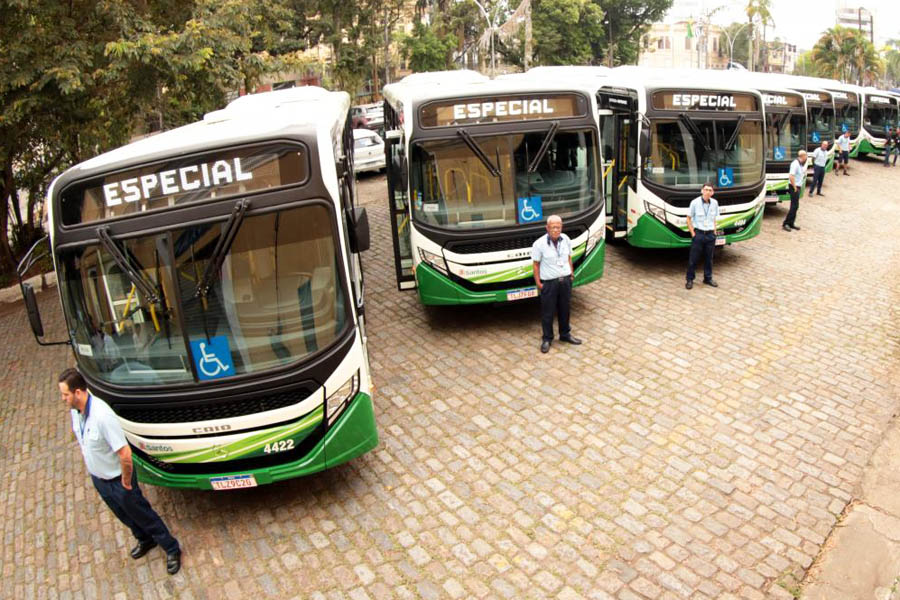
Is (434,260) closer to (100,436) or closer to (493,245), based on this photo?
(493,245)

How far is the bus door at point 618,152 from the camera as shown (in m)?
11.4

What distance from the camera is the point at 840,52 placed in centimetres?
5722

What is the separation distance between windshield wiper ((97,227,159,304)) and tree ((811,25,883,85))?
2492 inches

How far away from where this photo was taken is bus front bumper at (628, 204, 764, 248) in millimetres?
11125

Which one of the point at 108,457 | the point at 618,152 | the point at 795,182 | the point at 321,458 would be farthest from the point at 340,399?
the point at 795,182

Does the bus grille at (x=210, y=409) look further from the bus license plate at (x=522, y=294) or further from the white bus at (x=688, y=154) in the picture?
the white bus at (x=688, y=154)

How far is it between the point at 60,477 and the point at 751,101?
1109 cm

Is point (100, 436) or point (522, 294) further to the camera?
point (522, 294)

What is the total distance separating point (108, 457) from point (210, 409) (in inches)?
29.6

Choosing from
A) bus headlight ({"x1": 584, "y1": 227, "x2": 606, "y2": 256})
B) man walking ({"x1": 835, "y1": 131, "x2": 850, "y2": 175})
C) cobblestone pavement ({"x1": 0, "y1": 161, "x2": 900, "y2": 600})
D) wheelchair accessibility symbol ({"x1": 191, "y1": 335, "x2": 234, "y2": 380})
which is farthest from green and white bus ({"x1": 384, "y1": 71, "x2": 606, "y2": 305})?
man walking ({"x1": 835, "y1": 131, "x2": 850, "y2": 175})

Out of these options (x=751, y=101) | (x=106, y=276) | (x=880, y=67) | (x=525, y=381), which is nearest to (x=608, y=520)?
(x=525, y=381)

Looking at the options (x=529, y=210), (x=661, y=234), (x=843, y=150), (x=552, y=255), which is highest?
(x=529, y=210)

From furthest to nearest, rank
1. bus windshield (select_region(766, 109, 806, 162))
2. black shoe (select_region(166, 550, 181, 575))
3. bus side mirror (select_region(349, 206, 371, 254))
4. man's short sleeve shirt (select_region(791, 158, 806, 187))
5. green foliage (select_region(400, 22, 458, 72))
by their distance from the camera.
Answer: green foliage (select_region(400, 22, 458, 72)), bus windshield (select_region(766, 109, 806, 162)), man's short sleeve shirt (select_region(791, 158, 806, 187)), bus side mirror (select_region(349, 206, 371, 254)), black shoe (select_region(166, 550, 181, 575))

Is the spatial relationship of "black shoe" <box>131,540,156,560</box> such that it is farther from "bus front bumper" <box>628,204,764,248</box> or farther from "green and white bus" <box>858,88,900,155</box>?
"green and white bus" <box>858,88,900,155</box>
